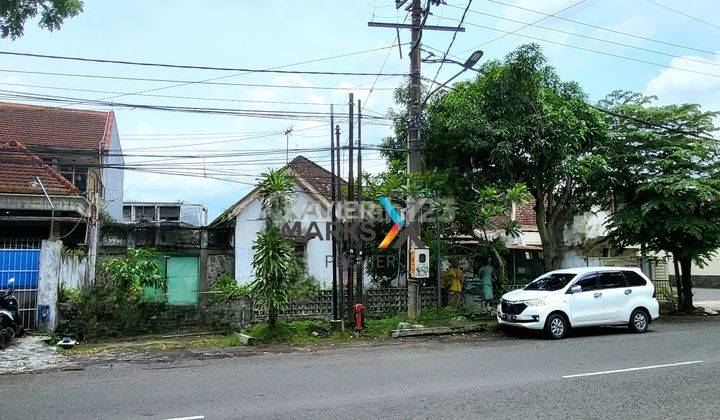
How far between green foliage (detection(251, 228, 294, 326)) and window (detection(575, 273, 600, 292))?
6.93 m

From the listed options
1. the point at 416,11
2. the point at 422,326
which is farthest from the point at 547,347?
the point at 416,11

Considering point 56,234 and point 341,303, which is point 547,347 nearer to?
point 341,303

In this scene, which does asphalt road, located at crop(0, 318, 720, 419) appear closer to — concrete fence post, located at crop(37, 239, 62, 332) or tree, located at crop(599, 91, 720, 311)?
concrete fence post, located at crop(37, 239, 62, 332)

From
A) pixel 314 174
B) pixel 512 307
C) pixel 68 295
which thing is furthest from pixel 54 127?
pixel 512 307

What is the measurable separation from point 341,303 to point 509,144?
19.6 feet

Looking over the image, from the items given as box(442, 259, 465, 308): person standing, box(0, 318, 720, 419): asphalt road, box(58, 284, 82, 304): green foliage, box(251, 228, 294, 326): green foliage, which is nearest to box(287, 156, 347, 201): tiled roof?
box(442, 259, 465, 308): person standing

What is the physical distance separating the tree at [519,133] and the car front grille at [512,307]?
3.60 meters

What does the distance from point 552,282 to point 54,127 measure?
18183 millimetres

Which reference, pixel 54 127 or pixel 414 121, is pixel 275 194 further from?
pixel 54 127

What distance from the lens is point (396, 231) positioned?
1552 centimetres

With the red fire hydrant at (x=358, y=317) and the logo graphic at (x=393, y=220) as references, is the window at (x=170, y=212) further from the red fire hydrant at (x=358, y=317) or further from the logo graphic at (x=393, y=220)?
the red fire hydrant at (x=358, y=317)

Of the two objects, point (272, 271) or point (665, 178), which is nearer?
point (272, 271)

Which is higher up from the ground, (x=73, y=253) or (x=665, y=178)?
(x=665, y=178)

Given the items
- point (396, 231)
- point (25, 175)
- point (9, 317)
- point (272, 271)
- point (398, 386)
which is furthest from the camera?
point (396, 231)
